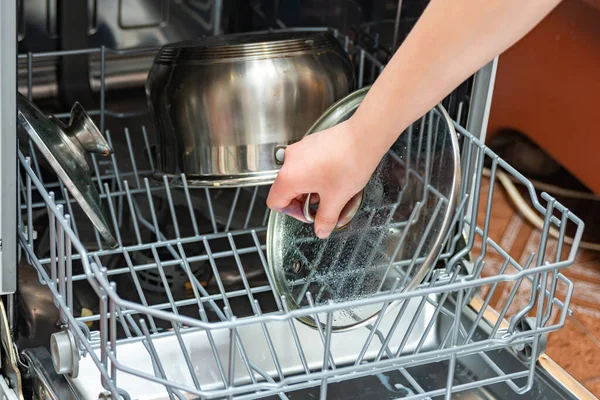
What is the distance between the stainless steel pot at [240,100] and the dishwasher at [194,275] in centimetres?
6

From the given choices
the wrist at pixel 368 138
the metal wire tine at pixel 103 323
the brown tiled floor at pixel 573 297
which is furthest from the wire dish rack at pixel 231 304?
the brown tiled floor at pixel 573 297

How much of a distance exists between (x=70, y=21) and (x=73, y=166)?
0.34 m

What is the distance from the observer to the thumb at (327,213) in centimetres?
69

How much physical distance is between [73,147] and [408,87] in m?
0.40

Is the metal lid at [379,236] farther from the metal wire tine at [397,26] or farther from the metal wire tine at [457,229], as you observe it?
the metal wire tine at [397,26]

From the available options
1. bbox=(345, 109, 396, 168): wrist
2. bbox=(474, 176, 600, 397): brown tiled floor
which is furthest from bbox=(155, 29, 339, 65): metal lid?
bbox=(474, 176, 600, 397): brown tiled floor

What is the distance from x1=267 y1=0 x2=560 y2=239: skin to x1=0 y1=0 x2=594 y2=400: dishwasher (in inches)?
4.0

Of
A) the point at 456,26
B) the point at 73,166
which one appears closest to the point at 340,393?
the point at 73,166

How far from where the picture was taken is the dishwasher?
69cm

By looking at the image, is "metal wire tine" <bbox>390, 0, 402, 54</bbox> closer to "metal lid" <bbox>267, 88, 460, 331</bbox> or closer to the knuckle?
"metal lid" <bbox>267, 88, 460, 331</bbox>

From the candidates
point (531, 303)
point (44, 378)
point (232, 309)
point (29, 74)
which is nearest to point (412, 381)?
point (531, 303)

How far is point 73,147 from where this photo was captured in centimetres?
84

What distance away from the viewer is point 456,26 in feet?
1.70

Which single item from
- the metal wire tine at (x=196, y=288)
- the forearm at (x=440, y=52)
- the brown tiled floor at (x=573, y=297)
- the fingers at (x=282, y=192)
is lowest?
the brown tiled floor at (x=573, y=297)
